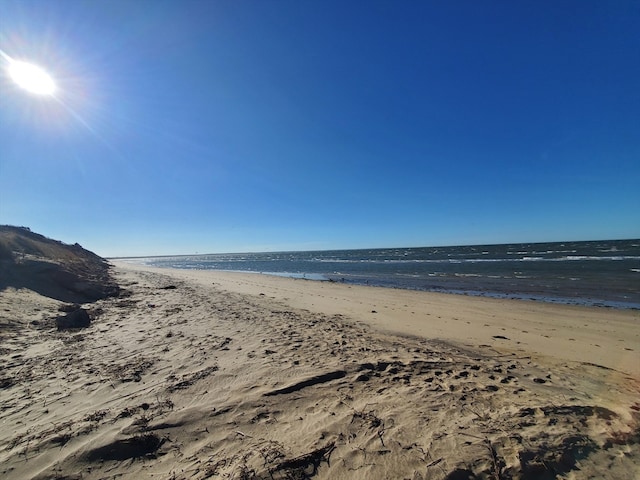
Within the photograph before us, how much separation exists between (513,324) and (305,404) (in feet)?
32.8

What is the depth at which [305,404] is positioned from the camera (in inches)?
165

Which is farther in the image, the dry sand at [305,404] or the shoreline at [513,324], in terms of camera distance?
the shoreline at [513,324]

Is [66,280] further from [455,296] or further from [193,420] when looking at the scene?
[455,296]

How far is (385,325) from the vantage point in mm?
10312

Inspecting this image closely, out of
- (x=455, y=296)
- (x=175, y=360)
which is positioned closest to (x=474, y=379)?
(x=175, y=360)

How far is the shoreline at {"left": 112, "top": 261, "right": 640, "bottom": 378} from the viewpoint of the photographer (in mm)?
7777

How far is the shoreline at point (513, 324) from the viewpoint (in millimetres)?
7777

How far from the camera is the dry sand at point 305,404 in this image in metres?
3.02

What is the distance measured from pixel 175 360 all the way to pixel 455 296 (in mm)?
16453

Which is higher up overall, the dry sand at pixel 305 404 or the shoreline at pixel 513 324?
the dry sand at pixel 305 404

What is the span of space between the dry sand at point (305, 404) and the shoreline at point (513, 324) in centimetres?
17

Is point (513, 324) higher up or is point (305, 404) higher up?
point (305, 404)

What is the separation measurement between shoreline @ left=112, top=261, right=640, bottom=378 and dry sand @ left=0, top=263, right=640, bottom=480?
17cm

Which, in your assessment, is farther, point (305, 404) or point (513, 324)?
point (513, 324)
